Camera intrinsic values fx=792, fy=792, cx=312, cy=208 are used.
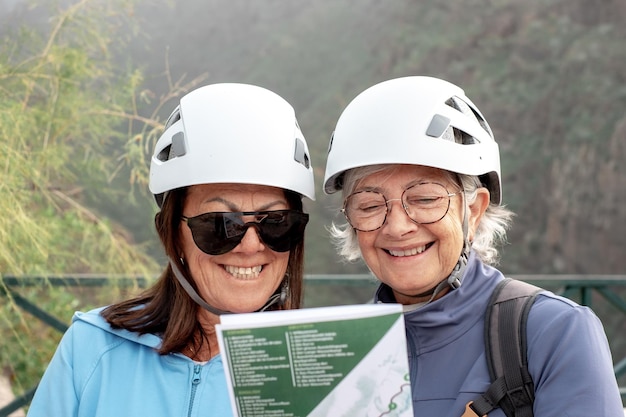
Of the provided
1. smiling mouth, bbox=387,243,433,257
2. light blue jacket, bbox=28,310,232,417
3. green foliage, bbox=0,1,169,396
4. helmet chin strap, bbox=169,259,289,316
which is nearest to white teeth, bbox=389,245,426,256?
smiling mouth, bbox=387,243,433,257

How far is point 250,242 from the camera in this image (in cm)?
236

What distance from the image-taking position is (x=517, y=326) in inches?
78.0

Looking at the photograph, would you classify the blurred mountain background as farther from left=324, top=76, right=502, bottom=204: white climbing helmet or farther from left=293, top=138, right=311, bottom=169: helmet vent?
left=324, top=76, right=502, bottom=204: white climbing helmet

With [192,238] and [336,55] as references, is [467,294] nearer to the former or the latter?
[192,238]

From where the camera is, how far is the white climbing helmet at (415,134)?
224cm

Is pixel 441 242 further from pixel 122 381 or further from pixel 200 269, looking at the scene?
pixel 122 381

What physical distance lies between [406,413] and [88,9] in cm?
462

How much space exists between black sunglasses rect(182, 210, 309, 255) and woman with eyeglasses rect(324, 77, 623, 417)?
7.1 inches

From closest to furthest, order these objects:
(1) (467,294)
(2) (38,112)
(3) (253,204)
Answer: (1) (467,294), (3) (253,204), (2) (38,112)

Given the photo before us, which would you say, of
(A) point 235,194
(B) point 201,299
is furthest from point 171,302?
(A) point 235,194

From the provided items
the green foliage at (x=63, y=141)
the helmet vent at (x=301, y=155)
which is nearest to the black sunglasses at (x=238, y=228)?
the helmet vent at (x=301, y=155)

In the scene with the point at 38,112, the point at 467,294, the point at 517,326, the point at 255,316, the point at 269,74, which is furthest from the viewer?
the point at 269,74

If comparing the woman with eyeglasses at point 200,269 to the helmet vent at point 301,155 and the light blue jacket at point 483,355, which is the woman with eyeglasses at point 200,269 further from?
the light blue jacket at point 483,355

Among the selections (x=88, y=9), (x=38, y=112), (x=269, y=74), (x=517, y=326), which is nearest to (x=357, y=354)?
(x=517, y=326)
